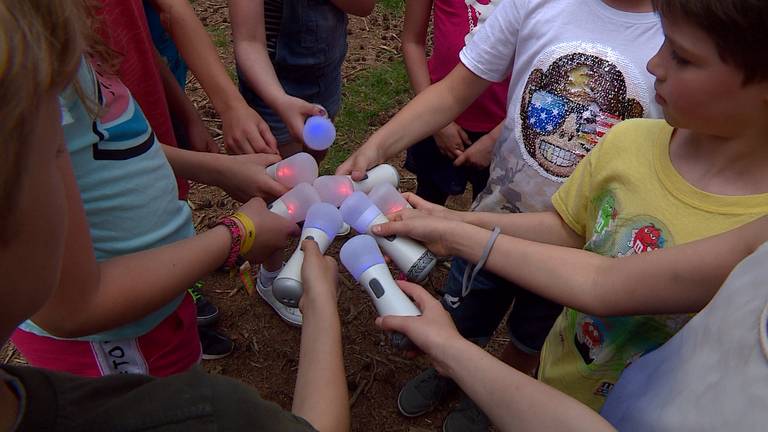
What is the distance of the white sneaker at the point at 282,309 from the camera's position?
2635 mm

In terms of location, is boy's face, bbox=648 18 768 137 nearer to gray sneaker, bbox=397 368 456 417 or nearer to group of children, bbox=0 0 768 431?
group of children, bbox=0 0 768 431

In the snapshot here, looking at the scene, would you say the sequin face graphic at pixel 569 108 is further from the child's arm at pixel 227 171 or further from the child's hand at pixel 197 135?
the child's hand at pixel 197 135

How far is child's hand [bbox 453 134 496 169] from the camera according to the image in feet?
7.30

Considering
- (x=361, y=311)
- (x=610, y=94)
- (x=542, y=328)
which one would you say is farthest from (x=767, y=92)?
(x=361, y=311)

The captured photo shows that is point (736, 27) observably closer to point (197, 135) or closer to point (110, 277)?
point (110, 277)

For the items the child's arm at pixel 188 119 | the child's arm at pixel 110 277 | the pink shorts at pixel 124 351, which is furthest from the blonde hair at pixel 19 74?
the child's arm at pixel 188 119

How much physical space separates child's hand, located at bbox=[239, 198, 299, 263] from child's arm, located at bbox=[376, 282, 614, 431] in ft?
1.22

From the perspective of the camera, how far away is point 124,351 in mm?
1326

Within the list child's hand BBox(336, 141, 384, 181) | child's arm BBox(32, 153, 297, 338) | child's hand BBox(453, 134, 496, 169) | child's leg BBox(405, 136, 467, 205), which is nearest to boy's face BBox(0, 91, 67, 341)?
child's arm BBox(32, 153, 297, 338)

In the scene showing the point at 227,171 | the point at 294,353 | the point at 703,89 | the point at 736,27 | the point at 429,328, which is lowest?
the point at 294,353

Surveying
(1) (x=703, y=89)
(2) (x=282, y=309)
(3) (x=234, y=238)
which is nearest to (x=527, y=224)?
(1) (x=703, y=89)

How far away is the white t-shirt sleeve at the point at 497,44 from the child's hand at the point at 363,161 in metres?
0.41

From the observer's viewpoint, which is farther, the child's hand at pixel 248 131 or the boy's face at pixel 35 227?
the child's hand at pixel 248 131

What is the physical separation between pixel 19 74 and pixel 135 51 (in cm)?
119
